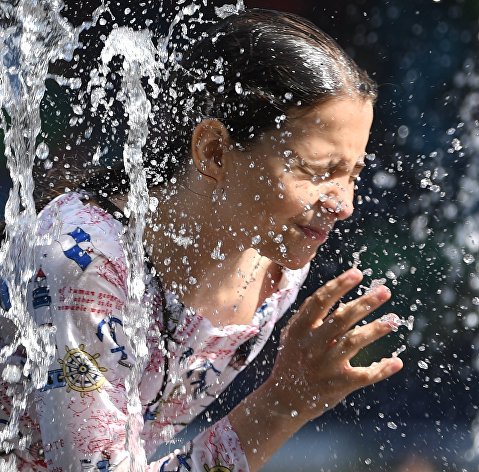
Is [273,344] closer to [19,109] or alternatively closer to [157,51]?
[157,51]

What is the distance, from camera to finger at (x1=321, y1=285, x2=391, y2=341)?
52.2 inches

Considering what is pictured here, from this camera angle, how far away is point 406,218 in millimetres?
3596

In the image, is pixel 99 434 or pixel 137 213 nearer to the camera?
pixel 99 434

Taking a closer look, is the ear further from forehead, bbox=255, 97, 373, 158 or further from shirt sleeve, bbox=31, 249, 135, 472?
shirt sleeve, bbox=31, 249, 135, 472

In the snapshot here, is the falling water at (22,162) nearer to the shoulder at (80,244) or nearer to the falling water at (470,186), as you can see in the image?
the shoulder at (80,244)

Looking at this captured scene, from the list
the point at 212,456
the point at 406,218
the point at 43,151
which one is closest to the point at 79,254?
the point at 212,456

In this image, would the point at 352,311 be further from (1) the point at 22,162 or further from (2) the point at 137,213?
(1) the point at 22,162

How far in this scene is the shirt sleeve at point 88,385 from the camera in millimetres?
1405

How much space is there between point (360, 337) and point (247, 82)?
56 cm

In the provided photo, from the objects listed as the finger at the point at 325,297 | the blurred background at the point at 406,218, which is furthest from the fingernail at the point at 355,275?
the blurred background at the point at 406,218

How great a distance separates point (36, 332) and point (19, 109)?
73cm

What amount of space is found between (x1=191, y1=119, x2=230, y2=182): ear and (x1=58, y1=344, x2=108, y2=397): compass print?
0.43m

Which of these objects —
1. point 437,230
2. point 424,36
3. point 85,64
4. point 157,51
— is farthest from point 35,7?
point 437,230

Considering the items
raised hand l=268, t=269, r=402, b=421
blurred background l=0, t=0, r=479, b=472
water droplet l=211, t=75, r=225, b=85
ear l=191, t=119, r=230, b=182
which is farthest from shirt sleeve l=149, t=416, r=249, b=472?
blurred background l=0, t=0, r=479, b=472
